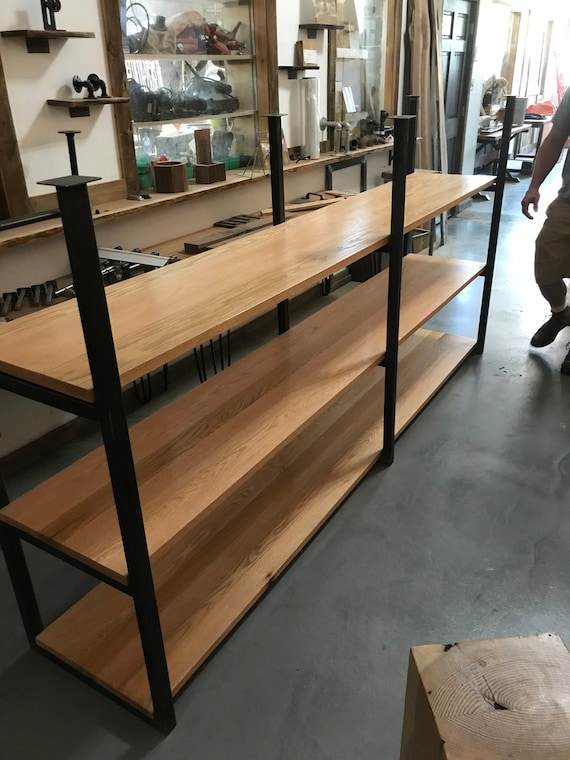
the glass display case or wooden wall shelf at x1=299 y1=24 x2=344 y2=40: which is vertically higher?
wooden wall shelf at x1=299 y1=24 x2=344 y2=40

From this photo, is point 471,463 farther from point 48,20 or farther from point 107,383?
point 48,20

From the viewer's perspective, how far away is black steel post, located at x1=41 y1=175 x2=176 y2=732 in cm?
94

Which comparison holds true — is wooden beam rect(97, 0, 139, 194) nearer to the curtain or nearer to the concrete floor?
the concrete floor

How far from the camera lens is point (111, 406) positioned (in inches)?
42.8

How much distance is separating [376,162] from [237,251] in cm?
354

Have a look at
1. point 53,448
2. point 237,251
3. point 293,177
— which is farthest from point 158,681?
point 293,177

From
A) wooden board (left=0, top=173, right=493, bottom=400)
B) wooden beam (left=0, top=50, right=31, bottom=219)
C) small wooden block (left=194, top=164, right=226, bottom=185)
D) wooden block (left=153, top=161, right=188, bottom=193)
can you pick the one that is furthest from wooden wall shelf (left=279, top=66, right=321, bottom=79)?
wooden beam (left=0, top=50, right=31, bottom=219)

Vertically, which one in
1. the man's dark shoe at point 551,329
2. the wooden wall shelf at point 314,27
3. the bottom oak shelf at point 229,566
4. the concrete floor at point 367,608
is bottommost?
the concrete floor at point 367,608

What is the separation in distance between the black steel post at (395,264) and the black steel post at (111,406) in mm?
1228

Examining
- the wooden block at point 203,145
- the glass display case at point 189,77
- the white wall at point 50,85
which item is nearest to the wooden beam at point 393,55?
the glass display case at point 189,77

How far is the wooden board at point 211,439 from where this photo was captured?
1.37 m

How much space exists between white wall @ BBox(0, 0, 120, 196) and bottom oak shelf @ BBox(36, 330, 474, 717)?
1.58m

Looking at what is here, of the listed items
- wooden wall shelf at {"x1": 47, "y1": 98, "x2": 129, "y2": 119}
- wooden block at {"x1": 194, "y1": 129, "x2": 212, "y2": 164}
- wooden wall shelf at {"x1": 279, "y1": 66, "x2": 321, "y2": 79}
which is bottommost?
wooden block at {"x1": 194, "y1": 129, "x2": 212, "y2": 164}

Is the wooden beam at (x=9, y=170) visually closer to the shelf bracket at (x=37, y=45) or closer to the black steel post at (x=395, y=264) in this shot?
the shelf bracket at (x=37, y=45)
